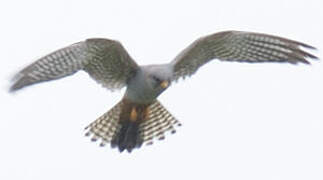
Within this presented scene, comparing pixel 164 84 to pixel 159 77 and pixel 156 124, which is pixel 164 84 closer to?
pixel 159 77

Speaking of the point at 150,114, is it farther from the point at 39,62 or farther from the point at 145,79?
the point at 39,62

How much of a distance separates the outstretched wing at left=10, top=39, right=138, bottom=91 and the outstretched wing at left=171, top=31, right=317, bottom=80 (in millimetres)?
696

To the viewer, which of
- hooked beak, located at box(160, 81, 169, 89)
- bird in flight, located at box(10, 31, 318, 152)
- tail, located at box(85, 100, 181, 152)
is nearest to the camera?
bird in flight, located at box(10, 31, 318, 152)

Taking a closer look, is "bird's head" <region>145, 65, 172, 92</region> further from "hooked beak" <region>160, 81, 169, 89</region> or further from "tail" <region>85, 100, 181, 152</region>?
"tail" <region>85, 100, 181, 152</region>

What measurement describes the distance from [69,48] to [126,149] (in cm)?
191

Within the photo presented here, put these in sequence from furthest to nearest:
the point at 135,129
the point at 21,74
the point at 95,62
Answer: the point at 135,129, the point at 95,62, the point at 21,74

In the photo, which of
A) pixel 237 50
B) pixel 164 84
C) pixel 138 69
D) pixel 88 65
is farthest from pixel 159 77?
pixel 237 50

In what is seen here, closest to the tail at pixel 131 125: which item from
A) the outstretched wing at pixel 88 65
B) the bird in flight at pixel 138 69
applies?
the bird in flight at pixel 138 69

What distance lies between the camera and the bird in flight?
13492mm

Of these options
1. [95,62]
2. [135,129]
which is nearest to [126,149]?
[135,129]

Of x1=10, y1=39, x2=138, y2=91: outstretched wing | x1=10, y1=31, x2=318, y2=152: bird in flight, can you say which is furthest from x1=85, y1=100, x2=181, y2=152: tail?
x1=10, y1=39, x2=138, y2=91: outstretched wing

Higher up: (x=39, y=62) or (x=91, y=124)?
(x=39, y=62)

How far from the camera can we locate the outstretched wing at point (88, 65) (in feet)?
43.3

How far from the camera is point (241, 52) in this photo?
48.1 ft
